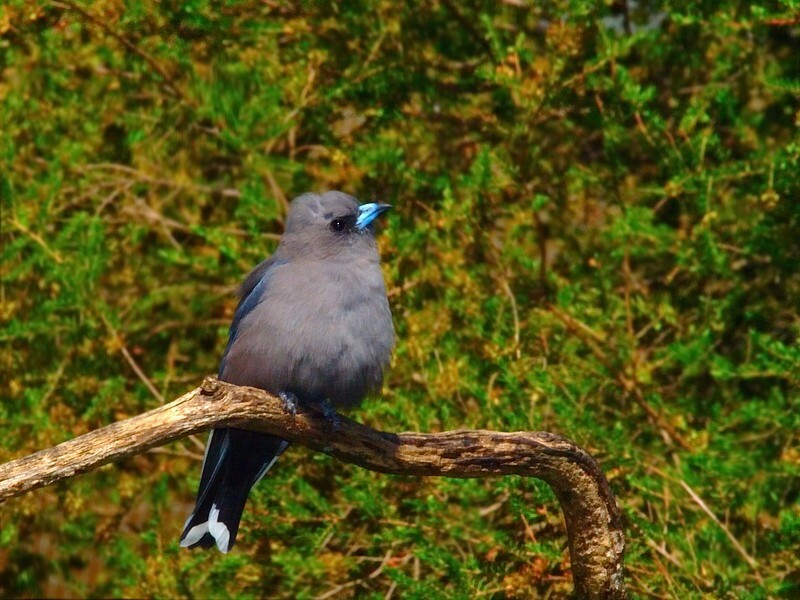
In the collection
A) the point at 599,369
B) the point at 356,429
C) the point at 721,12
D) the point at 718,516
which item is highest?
the point at 721,12

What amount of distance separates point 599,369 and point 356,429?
2084 millimetres

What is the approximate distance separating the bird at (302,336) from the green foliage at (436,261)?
30.8 inches

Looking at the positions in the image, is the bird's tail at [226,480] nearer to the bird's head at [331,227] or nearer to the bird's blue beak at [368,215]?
the bird's head at [331,227]

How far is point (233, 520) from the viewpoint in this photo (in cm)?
572

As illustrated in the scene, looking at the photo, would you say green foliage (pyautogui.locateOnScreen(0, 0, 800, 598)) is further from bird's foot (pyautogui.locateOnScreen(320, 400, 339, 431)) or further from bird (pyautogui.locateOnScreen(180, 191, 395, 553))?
bird's foot (pyautogui.locateOnScreen(320, 400, 339, 431))

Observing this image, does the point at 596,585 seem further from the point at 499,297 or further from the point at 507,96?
the point at 507,96

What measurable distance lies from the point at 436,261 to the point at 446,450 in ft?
8.04

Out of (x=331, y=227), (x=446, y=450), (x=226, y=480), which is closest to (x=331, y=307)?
(x=331, y=227)

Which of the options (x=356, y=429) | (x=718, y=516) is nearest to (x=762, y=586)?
(x=718, y=516)

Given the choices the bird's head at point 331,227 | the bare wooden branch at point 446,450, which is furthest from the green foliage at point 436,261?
the bird's head at point 331,227

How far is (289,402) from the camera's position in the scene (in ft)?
17.0

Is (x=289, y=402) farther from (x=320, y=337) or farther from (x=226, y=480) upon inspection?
(x=226, y=480)

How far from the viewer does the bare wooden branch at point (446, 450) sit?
458cm

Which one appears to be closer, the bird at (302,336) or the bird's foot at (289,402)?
the bird's foot at (289,402)
